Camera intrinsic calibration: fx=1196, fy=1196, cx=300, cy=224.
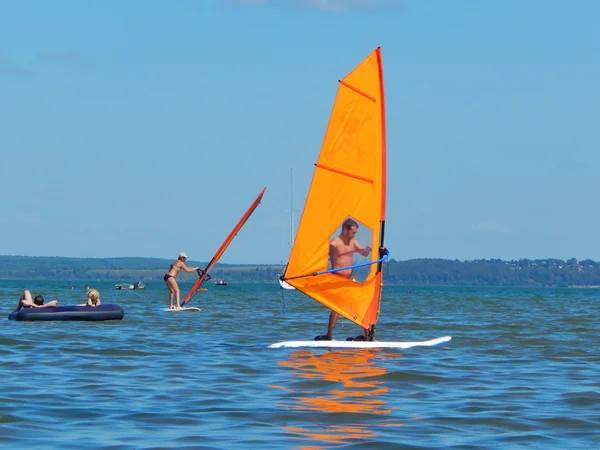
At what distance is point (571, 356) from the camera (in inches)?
778

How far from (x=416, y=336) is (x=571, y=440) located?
542 inches

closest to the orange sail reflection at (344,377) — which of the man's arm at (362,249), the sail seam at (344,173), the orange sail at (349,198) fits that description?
the orange sail at (349,198)

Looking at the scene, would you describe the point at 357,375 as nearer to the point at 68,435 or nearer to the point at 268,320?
the point at 68,435

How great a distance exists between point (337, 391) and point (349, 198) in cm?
550

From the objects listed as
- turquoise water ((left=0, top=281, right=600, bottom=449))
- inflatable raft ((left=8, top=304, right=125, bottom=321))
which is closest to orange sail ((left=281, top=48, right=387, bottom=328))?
turquoise water ((left=0, top=281, right=600, bottom=449))

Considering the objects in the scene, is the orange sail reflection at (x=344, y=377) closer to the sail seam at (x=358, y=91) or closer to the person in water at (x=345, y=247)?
the person in water at (x=345, y=247)

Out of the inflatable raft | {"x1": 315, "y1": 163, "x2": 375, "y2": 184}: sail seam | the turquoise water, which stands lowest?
the turquoise water

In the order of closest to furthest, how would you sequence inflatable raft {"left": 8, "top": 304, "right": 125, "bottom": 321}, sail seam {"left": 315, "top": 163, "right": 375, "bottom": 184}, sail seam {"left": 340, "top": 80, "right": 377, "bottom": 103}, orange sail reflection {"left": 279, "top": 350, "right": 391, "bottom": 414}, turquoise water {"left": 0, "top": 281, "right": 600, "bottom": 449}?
turquoise water {"left": 0, "top": 281, "right": 600, "bottom": 449}, orange sail reflection {"left": 279, "top": 350, "right": 391, "bottom": 414}, sail seam {"left": 315, "top": 163, "right": 375, "bottom": 184}, sail seam {"left": 340, "top": 80, "right": 377, "bottom": 103}, inflatable raft {"left": 8, "top": 304, "right": 125, "bottom": 321}

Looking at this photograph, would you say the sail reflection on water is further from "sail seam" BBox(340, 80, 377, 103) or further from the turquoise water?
"sail seam" BBox(340, 80, 377, 103)

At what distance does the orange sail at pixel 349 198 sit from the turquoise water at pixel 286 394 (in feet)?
3.49

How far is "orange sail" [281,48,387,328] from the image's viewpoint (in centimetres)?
1862

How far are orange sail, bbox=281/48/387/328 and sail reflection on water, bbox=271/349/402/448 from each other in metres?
1.08

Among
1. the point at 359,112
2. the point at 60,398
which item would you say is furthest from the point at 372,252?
the point at 60,398

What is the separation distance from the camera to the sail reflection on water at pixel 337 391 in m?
11.1
